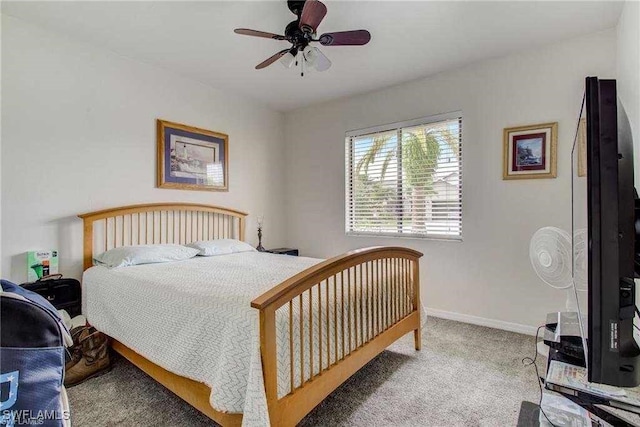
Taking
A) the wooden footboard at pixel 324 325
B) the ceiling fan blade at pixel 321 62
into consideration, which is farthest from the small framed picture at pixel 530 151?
the ceiling fan blade at pixel 321 62

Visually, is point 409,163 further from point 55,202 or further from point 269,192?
point 55,202

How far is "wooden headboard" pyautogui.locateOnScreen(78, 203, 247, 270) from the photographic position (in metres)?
2.75

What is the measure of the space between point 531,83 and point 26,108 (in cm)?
419

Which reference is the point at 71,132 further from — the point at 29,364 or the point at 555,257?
the point at 555,257

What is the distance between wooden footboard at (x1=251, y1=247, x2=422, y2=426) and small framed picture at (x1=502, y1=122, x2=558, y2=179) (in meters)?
1.48

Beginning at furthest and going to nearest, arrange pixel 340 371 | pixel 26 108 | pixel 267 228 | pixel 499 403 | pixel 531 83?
pixel 267 228 → pixel 531 83 → pixel 26 108 → pixel 499 403 → pixel 340 371

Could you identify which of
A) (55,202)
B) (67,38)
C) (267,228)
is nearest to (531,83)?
(267,228)

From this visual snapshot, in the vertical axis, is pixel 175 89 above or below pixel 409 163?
above

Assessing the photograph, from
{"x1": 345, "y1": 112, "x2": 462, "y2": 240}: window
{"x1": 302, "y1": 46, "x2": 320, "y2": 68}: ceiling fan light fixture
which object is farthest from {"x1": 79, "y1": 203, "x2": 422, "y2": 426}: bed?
{"x1": 302, "y1": 46, "x2": 320, "y2": 68}: ceiling fan light fixture

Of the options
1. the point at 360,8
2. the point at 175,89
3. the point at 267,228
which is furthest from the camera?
the point at 267,228

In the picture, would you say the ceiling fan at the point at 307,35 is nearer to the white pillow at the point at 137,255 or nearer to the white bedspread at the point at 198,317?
the white bedspread at the point at 198,317

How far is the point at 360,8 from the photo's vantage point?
2258 mm

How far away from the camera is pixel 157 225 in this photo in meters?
3.20

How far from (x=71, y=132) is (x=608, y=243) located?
344 cm
